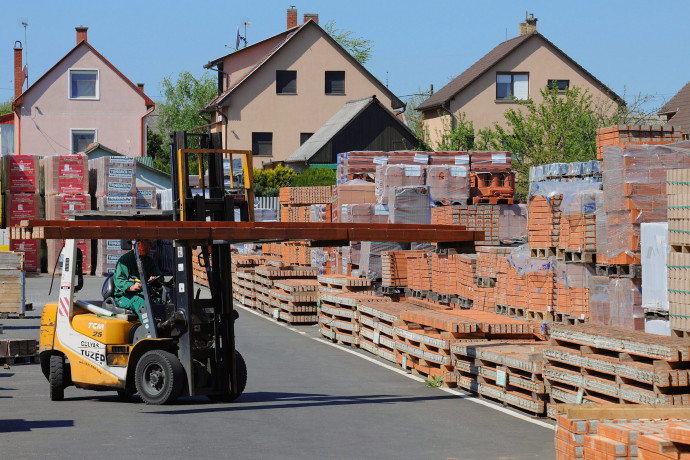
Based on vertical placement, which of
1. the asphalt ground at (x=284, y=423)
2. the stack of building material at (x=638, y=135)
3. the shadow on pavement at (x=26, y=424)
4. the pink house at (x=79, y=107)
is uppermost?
the pink house at (x=79, y=107)

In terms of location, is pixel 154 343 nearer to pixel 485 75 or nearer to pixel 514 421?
pixel 514 421

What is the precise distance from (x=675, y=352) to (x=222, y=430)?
4.36 meters

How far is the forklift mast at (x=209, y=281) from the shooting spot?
→ 1218 cm

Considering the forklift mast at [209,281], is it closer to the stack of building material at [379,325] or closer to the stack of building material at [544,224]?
the stack of building material at [379,325]

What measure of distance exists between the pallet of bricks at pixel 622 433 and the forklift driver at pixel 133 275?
17.8ft

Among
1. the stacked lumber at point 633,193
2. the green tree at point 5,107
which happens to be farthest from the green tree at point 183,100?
A: the stacked lumber at point 633,193

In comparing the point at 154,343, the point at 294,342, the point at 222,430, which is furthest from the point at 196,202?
the point at 294,342

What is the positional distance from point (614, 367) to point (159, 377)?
16.3 feet

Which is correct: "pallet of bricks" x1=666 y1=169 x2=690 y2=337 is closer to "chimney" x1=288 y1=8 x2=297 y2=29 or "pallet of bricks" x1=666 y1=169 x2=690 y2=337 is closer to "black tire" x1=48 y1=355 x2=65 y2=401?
"black tire" x1=48 y1=355 x2=65 y2=401

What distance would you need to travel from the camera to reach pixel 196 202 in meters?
12.7

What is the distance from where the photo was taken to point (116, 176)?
3750cm

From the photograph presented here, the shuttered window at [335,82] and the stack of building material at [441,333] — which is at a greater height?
the shuttered window at [335,82]

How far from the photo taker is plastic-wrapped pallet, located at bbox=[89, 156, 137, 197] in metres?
37.4

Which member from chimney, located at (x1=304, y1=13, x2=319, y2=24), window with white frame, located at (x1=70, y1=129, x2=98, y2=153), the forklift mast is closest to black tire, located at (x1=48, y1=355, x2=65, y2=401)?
the forklift mast
